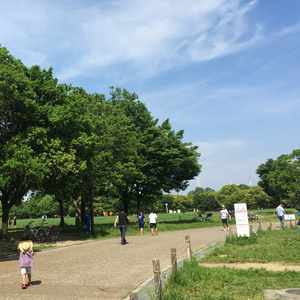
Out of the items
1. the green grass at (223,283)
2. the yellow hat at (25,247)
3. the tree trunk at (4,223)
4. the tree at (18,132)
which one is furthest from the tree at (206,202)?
the yellow hat at (25,247)

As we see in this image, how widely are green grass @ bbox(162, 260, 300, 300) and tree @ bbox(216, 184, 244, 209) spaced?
106m

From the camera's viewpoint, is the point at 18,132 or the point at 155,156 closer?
the point at 18,132

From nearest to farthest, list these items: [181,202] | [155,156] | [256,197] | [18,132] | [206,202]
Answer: [18,132] → [155,156] → [256,197] → [206,202] → [181,202]

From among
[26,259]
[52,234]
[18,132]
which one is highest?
[18,132]

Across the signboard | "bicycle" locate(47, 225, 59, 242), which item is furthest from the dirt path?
"bicycle" locate(47, 225, 59, 242)

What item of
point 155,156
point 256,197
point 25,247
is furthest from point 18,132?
point 256,197

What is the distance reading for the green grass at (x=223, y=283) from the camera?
6152 mm

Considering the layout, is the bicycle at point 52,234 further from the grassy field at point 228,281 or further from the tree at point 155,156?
the tree at point 155,156

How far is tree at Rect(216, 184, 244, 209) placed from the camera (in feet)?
364

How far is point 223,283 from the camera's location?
7082 mm

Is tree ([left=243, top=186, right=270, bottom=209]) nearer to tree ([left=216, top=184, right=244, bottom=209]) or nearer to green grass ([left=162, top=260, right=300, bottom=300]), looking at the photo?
tree ([left=216, top=184, right=244, bottom=209])

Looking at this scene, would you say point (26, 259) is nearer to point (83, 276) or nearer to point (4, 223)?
point (83, 276)

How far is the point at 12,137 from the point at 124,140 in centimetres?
1387

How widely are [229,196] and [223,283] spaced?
4335 inches
